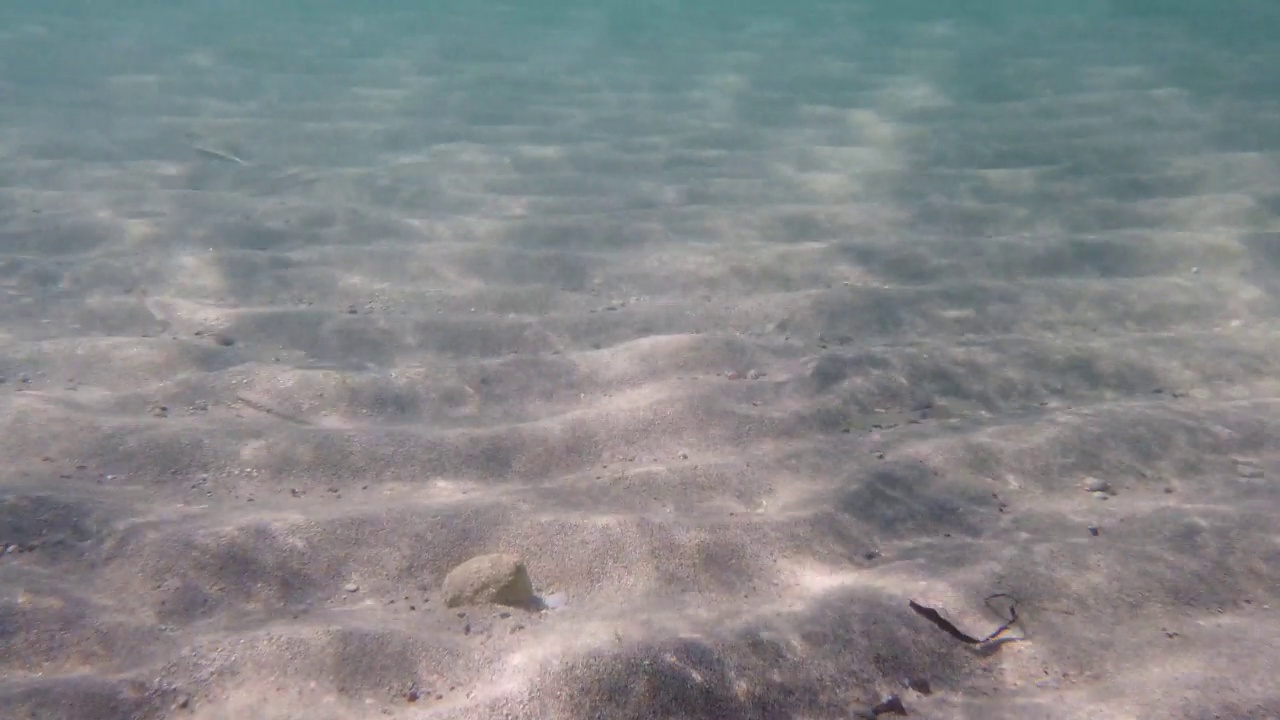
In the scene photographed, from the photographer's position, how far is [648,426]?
11.8 ft

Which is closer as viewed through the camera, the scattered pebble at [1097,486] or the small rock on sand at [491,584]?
the small rock on sand at [491,584]

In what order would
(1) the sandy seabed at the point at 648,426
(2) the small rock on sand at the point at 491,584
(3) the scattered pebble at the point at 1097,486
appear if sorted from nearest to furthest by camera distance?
1. (1) the sandy seabed at the point at 648,426
2. (2) the small rock on sand at the point at 491,584
3. (3) the scattered pebble at the point at 1097,486

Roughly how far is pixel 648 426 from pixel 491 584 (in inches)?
48.5

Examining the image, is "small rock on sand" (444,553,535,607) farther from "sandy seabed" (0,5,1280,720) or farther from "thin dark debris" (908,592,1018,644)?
"thin dark debris" (908,592,1018,644)

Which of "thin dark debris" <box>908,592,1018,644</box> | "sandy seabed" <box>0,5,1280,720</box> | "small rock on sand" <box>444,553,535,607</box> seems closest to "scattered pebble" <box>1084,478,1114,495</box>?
"sandy seabed" <box>0,5,1280,720</box>

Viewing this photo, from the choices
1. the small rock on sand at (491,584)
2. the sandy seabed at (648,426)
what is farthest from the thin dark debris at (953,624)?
the small rock on sand at (491,584)

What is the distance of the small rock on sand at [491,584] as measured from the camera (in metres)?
2.55

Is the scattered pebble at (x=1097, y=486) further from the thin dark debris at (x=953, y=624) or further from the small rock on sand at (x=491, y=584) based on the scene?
the small rock on sand at (x=491, y=584)

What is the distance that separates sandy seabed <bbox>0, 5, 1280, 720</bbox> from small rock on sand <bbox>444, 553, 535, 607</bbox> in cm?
6

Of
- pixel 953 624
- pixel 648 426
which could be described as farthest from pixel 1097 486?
pixel 648 426

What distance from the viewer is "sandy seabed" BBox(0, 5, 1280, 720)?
229 cm


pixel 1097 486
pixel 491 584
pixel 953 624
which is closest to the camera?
pixel 953 624

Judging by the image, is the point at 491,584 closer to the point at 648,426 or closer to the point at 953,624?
the point at 648,426

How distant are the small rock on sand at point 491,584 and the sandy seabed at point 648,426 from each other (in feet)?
0.21
